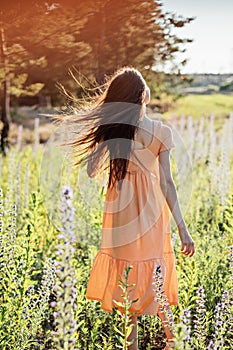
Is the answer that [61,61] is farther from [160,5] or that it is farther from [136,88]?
[136,88]

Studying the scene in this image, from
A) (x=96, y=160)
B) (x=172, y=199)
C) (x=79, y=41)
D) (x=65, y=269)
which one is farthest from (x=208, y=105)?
(x=65, y=269)

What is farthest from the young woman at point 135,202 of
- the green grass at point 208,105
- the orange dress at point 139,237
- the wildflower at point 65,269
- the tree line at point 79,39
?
the green grass at point 208,105

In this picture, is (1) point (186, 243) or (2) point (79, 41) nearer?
(1) point (186, 243)

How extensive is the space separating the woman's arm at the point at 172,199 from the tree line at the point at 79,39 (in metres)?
3.56

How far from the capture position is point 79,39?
275 inches

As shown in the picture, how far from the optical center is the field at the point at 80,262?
6.20 feet

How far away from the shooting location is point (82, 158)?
10.6 feet

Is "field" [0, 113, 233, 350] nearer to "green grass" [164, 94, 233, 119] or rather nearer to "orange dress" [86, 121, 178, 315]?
"orange dress" [86, 121, 178, 315]

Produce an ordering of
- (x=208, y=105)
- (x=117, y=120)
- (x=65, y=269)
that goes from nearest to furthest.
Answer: (x=65, y=269)
(x=117, y=120)
(x=208, y=105)

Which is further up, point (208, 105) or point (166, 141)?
point (208, 105)

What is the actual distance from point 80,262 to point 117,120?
1479 millimetres

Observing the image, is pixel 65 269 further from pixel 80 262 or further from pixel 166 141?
pixel 80 262

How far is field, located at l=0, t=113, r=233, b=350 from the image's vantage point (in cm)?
189

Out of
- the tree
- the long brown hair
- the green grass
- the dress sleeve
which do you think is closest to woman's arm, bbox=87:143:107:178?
the long brown hair
